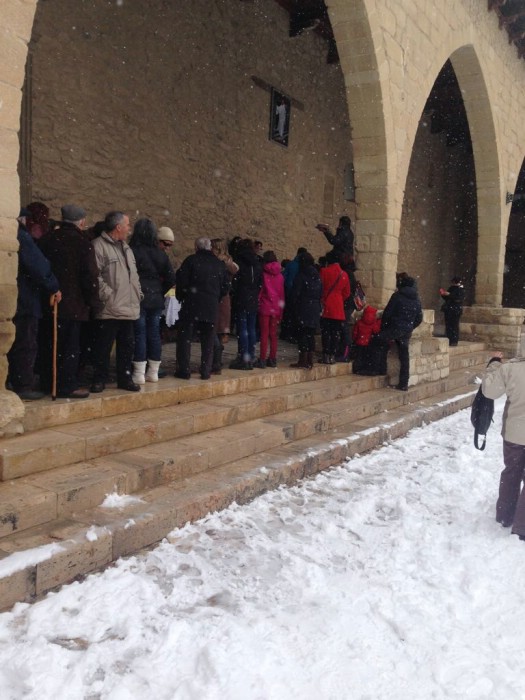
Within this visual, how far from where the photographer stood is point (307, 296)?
6449 mm

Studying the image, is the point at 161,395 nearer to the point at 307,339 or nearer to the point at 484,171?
the point at 307,339

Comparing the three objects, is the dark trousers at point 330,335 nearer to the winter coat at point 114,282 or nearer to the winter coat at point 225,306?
the winter coat at point 225,306

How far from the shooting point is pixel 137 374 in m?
4.94

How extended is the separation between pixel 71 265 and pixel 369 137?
4.64 metres

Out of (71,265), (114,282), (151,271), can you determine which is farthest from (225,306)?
(71,265)

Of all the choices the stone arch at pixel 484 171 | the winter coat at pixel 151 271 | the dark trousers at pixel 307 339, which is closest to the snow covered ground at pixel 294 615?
the winter coat at pixel 151 271

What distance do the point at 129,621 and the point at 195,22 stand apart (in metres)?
8.96

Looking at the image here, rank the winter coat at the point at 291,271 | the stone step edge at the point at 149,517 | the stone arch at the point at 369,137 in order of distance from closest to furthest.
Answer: the stone step edge at the point at 149,517 < the stone arch at the point at 369,137 < the winter coat at the point at 291,271

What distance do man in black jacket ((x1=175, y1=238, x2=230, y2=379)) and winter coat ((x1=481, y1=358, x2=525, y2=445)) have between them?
8.42ft

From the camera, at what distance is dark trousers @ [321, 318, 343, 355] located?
23.0 ft

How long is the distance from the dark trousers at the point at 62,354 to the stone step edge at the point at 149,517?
45.8 inches

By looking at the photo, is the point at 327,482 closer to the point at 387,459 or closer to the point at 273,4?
the point at 387,459

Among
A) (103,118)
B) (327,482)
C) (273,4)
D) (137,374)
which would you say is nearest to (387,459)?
(327,482)

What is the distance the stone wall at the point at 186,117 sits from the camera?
718cm
